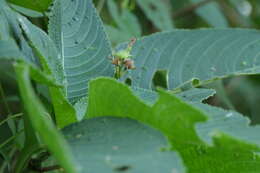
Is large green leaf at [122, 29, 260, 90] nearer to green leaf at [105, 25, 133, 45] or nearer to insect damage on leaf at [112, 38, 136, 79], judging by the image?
insect damage on leaf at [112, 38, 136, 79]

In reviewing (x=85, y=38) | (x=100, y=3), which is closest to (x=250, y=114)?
(x=100, y=3)

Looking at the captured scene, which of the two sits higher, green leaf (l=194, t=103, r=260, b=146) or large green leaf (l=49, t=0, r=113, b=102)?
large green leaf (l=49, t=0, r=113, b=102)

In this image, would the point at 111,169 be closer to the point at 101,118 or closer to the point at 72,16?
the point at 101,118

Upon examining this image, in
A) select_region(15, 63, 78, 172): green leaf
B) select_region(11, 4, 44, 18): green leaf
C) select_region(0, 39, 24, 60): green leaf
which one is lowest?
select_region(15, 63, 78, 172): green leaf

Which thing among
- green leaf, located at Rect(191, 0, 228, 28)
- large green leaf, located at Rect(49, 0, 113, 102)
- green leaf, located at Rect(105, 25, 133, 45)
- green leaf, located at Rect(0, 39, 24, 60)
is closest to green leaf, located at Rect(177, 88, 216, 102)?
large green leaf, located at Rect(49, 0, 113, 102)

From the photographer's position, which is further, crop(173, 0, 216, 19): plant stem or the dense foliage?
crop(173, 0, 216, 19): plant stem

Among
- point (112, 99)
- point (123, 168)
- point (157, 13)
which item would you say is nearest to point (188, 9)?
point (157, 13)
